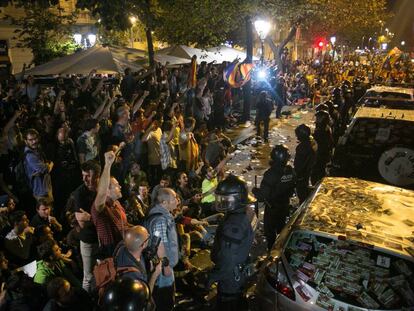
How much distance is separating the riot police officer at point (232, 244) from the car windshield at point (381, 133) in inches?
168

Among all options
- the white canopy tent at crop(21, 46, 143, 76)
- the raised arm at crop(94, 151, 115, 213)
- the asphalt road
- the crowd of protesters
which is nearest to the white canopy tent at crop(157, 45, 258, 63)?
the asphalt road

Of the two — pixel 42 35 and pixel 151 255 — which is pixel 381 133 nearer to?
pixel 151 255

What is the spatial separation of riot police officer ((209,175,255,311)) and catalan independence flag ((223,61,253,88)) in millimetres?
11697

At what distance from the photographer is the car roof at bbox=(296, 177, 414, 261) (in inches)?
152

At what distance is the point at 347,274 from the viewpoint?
3684 millimetres

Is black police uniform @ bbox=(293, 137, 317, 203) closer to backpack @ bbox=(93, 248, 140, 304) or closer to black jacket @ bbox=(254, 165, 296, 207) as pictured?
black jacket @ bbox=(254, 165, 296, 207)

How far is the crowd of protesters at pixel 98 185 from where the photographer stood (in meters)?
4.14

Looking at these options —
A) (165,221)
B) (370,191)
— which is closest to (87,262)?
(165,221)

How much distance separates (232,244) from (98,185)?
1630 millimetres

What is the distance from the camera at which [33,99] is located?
11.6m

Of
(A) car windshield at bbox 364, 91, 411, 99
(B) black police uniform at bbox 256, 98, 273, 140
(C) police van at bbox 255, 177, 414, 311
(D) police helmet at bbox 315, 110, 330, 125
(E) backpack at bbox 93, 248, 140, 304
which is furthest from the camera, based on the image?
(B) black police uniform at bbox 256, 98, 273, 140

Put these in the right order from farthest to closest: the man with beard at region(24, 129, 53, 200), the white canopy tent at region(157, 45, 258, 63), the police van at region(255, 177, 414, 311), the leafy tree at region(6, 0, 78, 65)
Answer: the leafy tree at region(6, 0, 78, 65), the white canopy tent at region(157, 45, 258, 63), the man with beard at region(24, 129, 53, 200), the police van at region(255, 177, 414, 311)

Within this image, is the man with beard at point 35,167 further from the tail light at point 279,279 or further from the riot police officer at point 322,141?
the riot police officer at point 322,141

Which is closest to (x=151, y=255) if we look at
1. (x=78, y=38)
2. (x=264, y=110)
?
(x=264, y=110)
